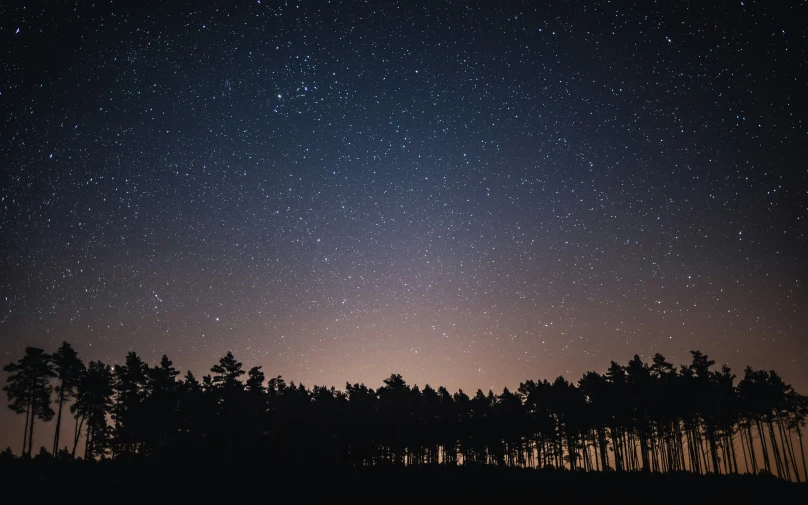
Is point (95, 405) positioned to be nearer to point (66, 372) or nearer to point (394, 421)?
point (66, 372)

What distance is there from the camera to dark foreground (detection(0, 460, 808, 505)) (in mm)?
35031

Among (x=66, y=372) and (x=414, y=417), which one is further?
(x=414, y=417)

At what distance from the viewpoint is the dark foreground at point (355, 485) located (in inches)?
1379

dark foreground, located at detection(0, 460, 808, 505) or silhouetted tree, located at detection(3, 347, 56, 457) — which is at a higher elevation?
silhouetted tree, located at detection(3, 347, 56, 457)

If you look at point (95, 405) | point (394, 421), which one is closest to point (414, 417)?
point (394, 421)

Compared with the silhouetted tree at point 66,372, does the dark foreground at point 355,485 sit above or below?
below

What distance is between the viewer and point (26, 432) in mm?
41656

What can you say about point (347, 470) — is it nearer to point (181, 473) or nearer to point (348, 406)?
point (348, 406)

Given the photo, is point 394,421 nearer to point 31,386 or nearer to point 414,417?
point 414,417

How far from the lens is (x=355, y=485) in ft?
155

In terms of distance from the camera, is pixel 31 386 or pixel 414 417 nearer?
pixel 31 386

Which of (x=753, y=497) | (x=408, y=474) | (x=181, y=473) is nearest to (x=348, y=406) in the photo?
(x=408, y=474)

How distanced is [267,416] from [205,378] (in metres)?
8.58

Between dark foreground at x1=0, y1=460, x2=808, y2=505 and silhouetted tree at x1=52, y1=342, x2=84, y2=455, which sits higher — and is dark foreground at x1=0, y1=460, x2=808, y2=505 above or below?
below
